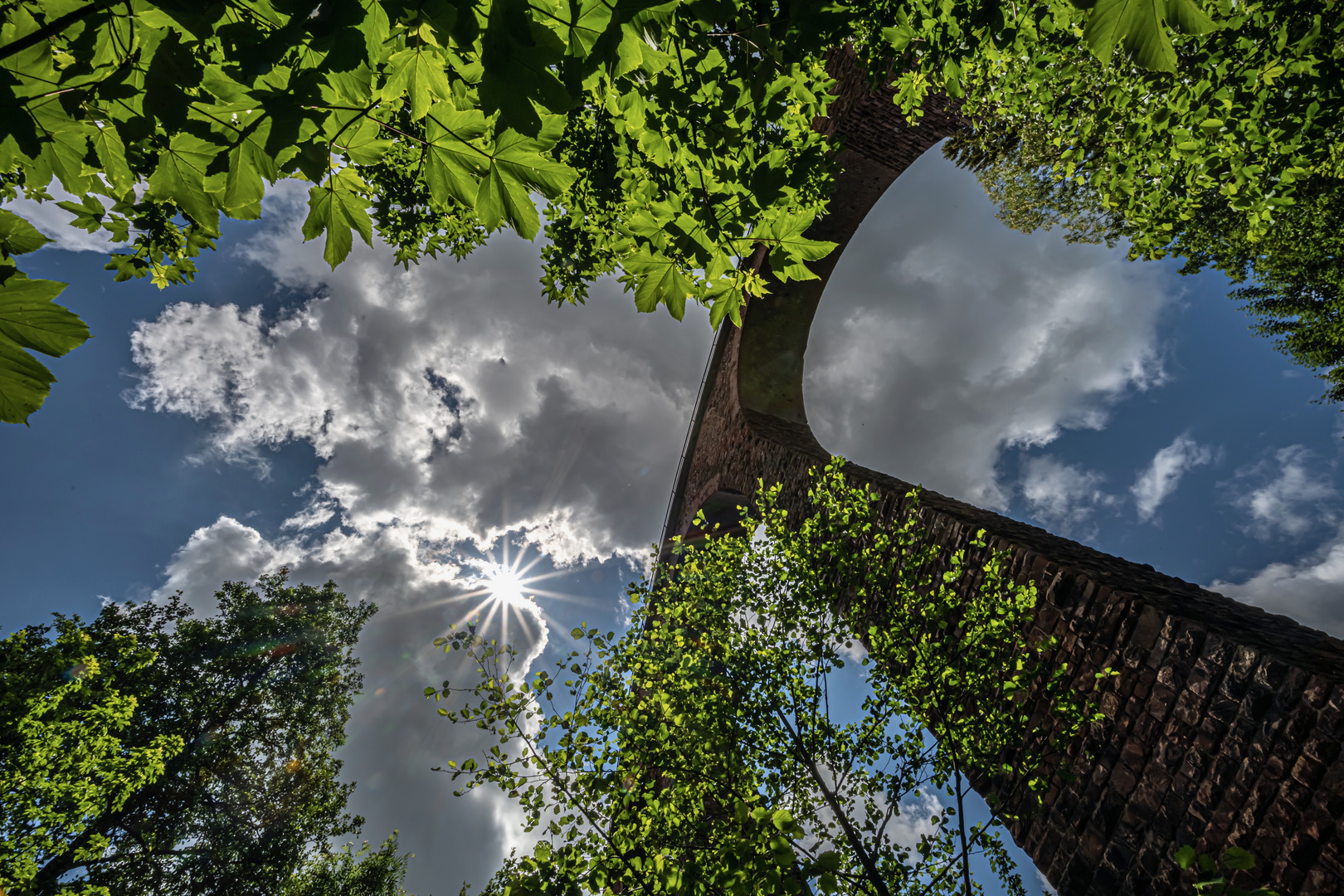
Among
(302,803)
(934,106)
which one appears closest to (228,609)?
(302,803)

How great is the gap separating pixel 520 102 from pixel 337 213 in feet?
2.05

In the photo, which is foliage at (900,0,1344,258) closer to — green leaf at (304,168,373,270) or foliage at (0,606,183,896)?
green leaf at (304,168,373,270)

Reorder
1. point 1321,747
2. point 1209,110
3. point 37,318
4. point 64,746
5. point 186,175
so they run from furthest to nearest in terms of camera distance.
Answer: point 64,746 < point 1209,110 < point 1321,747 < point 186,175 < point 37,318

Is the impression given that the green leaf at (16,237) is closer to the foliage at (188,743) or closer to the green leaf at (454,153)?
the green leaf at (454,153)

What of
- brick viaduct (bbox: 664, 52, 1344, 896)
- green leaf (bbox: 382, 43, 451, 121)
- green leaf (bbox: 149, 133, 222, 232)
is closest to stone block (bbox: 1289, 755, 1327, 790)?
brick viaduct (bbox: 664, 52, 1344, 896)

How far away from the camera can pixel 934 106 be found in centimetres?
695

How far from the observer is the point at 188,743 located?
13.4 m

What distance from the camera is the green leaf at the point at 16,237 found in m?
1.12

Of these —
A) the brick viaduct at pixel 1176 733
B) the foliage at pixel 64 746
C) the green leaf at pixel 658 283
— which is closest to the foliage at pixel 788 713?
the brick viaduct at pixel 1176 733

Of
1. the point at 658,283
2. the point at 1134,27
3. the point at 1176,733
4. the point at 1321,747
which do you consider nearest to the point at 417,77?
the point at 658,283

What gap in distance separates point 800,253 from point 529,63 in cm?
106

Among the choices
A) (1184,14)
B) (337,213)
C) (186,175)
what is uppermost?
(186,175)

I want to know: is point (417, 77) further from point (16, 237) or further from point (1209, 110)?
point (1209, 110)

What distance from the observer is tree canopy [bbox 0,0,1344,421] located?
39.3 inches
